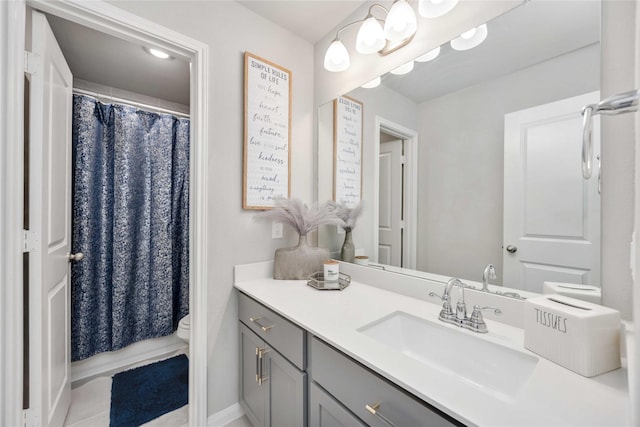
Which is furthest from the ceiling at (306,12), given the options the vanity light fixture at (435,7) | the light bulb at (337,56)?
the vanity light fixture at (435,7)

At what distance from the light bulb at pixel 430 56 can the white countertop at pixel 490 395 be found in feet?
3.74

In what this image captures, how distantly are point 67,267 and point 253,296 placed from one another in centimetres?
118

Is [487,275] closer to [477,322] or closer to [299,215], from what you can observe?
[477,322]

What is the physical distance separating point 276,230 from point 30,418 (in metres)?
1.32

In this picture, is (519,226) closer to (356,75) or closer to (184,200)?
(356,75)

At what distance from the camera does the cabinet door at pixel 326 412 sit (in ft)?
2.55

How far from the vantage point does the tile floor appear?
146 centimetres

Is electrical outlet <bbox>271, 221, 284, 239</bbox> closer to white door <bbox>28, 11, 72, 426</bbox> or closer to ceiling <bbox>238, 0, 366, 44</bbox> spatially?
white door <bbox>28, 11, 72, 426</bbox>

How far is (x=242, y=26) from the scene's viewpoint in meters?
1.52

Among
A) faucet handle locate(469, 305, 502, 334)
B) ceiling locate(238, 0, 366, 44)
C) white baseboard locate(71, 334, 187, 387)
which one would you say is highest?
ceiling locate(238, 0, 366, 44)

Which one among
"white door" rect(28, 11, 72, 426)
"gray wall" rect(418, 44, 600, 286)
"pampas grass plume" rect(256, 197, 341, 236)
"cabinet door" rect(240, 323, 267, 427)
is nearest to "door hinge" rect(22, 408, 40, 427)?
"white door" rect(28, 11, 72, 426)

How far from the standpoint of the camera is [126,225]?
2.05m

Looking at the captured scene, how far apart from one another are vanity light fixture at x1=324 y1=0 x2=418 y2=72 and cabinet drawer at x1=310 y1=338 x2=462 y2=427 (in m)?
1.38

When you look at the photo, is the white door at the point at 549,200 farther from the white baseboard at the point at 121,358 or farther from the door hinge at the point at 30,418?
the white baseboard at the point at 121,358
